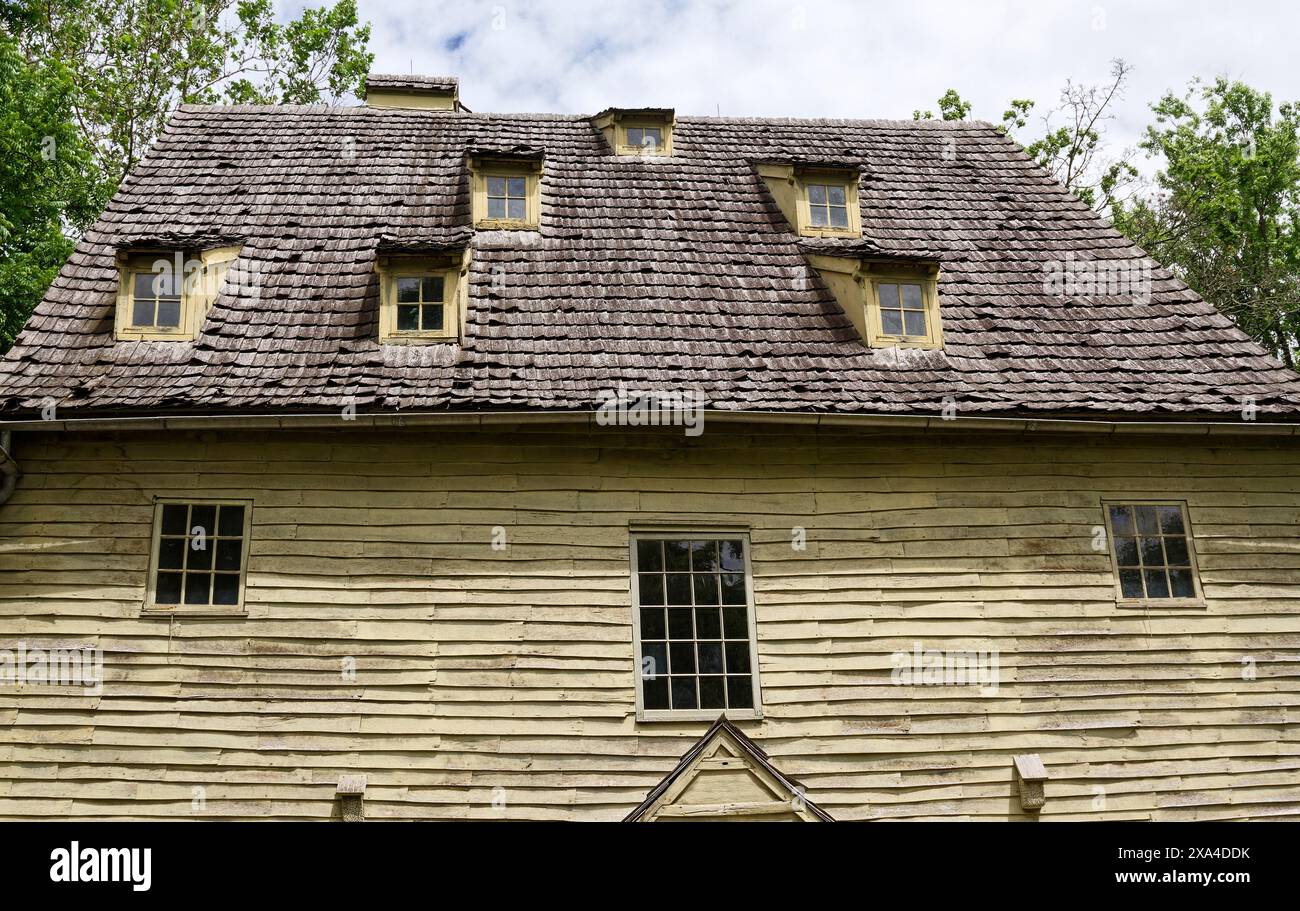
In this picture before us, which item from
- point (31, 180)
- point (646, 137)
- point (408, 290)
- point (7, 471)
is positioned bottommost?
point (7, 471)

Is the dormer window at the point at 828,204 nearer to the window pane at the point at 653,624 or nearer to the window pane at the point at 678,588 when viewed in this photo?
the window pane at the point at 678,588

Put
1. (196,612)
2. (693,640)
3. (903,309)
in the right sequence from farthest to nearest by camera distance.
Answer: (903,309) < (693,640) < (196,612)

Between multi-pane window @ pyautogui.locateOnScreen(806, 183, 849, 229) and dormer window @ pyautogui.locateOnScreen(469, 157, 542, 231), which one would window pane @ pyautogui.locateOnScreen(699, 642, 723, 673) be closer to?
dormer window @ pyautogui.locateOnScreen(469, 157, 542, 231)

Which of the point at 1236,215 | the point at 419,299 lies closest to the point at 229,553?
the point at 419,299

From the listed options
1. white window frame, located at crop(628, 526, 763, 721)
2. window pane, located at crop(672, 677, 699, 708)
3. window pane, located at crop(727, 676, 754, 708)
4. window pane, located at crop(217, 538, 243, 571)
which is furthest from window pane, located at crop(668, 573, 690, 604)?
window pane, located at crop(217, 538, 243, 571)

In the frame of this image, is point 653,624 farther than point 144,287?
No

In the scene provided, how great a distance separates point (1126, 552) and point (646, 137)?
736 centimetres

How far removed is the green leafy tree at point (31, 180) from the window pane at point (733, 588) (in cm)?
1137

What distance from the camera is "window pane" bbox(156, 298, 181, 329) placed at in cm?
1067

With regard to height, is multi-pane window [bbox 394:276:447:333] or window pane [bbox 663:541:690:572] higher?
multi-pane window [bbox 394:276:447:333]

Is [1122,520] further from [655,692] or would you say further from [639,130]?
[639,130]

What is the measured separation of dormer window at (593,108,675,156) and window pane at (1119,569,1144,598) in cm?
719

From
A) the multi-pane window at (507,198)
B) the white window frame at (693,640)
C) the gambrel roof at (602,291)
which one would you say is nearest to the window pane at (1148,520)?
the gambrel roof at (602,291)

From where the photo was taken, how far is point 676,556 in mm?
10117
